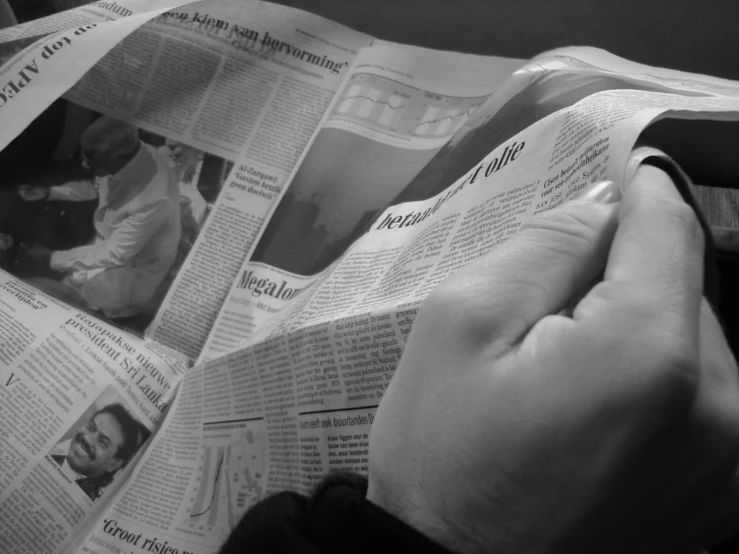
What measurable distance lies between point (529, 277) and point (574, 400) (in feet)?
0.17

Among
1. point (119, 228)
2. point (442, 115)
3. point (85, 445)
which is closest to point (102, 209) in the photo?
point (119, 228)

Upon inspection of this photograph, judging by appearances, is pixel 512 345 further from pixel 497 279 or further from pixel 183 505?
pixel 183 505

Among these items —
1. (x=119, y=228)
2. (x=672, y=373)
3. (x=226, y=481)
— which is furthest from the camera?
(x=119, y=228)

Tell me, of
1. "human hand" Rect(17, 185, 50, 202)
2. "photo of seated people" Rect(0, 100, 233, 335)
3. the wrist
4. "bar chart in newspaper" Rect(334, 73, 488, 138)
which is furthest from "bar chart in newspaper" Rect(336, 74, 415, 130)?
the wrist

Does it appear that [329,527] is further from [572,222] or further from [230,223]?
[230,223]

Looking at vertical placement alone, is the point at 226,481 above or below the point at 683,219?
below

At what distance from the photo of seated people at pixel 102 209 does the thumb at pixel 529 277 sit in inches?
14.5

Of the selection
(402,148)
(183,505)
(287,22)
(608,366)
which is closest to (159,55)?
(287,22)

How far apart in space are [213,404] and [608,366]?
34cm

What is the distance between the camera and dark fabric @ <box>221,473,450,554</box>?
226 mm

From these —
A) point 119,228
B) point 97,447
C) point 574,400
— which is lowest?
point 97,447

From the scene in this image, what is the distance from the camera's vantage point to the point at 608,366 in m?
0.20

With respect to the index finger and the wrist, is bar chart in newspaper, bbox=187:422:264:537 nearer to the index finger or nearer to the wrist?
the wrist

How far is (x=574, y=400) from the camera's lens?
0.20 meters
